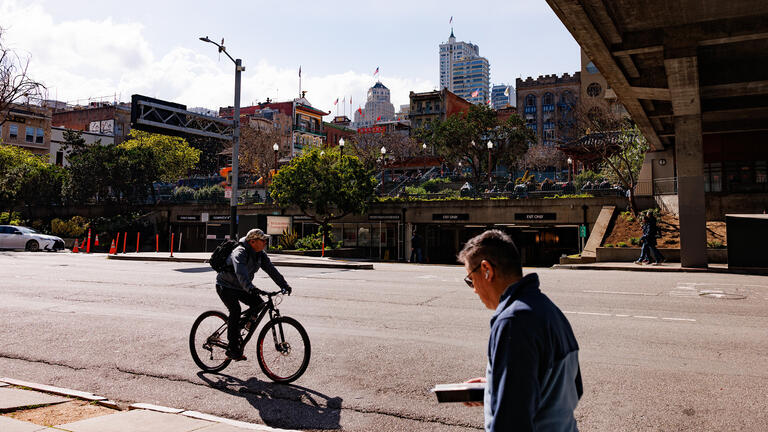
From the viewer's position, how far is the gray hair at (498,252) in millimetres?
2328

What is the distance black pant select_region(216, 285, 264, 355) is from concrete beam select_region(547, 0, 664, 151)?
1263cm

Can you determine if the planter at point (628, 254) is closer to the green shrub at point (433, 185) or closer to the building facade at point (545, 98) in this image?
the green shrub at point (433, 185)

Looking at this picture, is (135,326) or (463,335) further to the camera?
(135,326)

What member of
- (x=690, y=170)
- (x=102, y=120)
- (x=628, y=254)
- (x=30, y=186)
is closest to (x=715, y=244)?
(x=628, y=254)

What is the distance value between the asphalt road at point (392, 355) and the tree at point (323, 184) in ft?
63.3

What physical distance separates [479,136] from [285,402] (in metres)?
50.8

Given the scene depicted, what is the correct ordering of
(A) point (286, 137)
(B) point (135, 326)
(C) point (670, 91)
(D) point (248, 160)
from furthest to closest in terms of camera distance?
(A) point (286, 137), (D) point (248, 160), (C) point (670, 91), (B) point (135, 326)

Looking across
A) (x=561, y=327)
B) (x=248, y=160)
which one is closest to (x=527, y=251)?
(x=561, y=327)

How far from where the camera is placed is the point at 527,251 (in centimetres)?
3656

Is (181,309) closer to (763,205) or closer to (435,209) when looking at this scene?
(435,209)

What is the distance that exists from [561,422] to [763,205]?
32.2 metres

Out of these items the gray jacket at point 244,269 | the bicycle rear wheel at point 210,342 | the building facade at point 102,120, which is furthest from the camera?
the building facade at point 102,120

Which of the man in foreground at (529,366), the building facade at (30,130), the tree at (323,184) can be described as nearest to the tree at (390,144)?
the tree at (323,184)

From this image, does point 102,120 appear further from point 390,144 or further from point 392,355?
point 392,355
